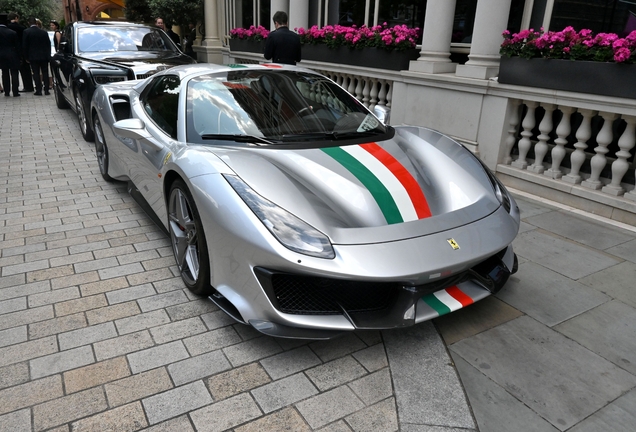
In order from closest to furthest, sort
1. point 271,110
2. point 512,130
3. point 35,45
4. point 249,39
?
point 271,110, point 512,130, point 35,45, point 249,39

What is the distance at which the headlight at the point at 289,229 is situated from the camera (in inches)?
96.3

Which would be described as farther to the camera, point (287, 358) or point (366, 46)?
point (366, 46)

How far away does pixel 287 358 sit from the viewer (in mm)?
2697

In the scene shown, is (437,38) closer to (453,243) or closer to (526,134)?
(526,134)

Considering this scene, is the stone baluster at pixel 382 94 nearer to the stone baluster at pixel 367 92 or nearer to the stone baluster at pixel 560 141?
the stone baluster at pixel 367 92

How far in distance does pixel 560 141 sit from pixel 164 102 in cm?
398

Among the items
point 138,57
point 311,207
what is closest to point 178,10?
point 138,57

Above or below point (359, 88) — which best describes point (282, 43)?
above

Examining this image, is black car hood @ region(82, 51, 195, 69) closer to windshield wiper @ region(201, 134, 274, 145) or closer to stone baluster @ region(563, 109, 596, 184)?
windshield wiper @ region(201, 134, 274, 145)

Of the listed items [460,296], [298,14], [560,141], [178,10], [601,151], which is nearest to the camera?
[460,296]

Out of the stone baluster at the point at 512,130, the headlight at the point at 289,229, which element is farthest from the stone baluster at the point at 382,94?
the headlight at the point at 289,229

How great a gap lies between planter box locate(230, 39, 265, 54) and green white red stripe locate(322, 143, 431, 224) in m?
9.02

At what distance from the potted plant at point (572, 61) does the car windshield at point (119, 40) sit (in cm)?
585

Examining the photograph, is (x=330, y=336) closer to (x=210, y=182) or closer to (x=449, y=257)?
(x=449, y=257)
